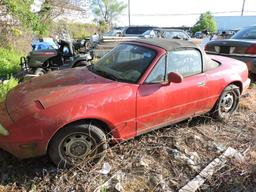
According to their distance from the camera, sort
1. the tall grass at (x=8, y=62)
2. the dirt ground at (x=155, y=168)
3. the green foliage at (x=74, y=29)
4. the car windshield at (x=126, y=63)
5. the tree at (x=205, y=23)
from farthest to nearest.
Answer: the tree at (x=205, y=23)
the green foliage at (x=74, y=29)
the tall grass at (x=8, y=62)
the car windshield at (x=126, y=63)
the dirt ground at (x=155, y=168)

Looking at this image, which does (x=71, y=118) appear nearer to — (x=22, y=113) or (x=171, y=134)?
(x=22, y=113)

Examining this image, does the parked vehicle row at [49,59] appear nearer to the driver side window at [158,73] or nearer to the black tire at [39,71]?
the black tire at [39,71]

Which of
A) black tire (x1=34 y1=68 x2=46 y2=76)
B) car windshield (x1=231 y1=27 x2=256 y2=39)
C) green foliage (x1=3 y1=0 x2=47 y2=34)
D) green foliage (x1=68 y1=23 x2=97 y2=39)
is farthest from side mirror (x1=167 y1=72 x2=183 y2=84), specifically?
green foliage (x1=68 y1=23 x2=97 y2=39)

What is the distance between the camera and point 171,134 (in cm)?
439

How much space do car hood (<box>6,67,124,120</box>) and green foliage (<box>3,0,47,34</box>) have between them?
6.48 meters

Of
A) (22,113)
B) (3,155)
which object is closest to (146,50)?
(22,113)

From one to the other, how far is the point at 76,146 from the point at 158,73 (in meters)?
1.44

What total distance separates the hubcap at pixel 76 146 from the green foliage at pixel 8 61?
6.22 meters

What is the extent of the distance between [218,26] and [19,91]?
141ft

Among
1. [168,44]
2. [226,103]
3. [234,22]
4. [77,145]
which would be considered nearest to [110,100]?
[77,145]

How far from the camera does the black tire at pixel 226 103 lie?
4.86 m

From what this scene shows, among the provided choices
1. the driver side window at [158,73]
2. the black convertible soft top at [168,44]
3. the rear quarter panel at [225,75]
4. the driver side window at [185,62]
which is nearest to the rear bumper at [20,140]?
the driver side window at [158,73]

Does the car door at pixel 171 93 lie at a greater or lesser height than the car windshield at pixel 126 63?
lesser

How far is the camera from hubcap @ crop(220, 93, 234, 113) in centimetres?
495
